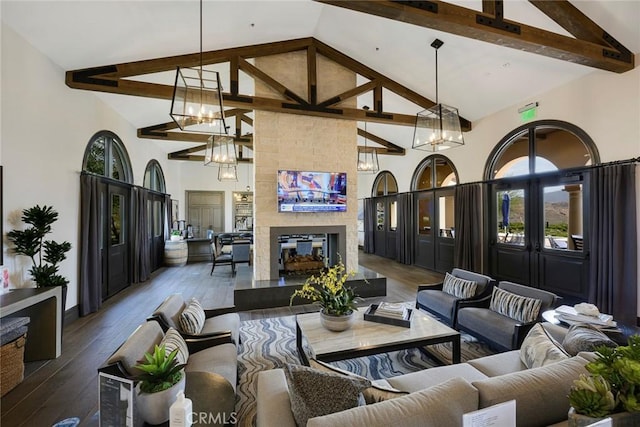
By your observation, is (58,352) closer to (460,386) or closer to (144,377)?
(144,377)

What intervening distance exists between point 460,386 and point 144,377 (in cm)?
150

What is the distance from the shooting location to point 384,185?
33.1ft

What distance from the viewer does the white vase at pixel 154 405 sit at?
133 centimetres

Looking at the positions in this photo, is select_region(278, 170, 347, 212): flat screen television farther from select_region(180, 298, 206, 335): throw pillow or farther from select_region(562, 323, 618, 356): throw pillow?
select_region(562, 323, 618, 356): throw pillow

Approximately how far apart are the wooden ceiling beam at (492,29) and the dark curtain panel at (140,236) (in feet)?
19.3

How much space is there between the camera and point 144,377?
1378 mm

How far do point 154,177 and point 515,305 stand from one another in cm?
874

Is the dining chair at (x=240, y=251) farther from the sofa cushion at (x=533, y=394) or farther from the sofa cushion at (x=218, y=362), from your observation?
the sofa cushion at (x=533, y=394)

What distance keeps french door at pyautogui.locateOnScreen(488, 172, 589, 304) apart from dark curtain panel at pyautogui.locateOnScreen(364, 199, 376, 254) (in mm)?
4902

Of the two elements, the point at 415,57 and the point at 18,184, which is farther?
the point at 415,57

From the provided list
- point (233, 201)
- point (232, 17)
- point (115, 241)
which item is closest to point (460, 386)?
point (232, 17)

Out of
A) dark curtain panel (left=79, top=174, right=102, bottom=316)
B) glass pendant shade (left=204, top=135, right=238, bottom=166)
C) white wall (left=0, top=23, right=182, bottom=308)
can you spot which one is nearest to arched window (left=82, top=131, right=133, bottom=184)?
white wall (left=0, top=23, right=182, bottom=308)

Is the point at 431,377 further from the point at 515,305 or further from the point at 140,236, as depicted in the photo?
the point at 140,236

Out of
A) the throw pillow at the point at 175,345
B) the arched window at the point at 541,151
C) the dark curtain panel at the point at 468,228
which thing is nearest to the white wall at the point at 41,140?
the throw pillow at the point at 175,345
